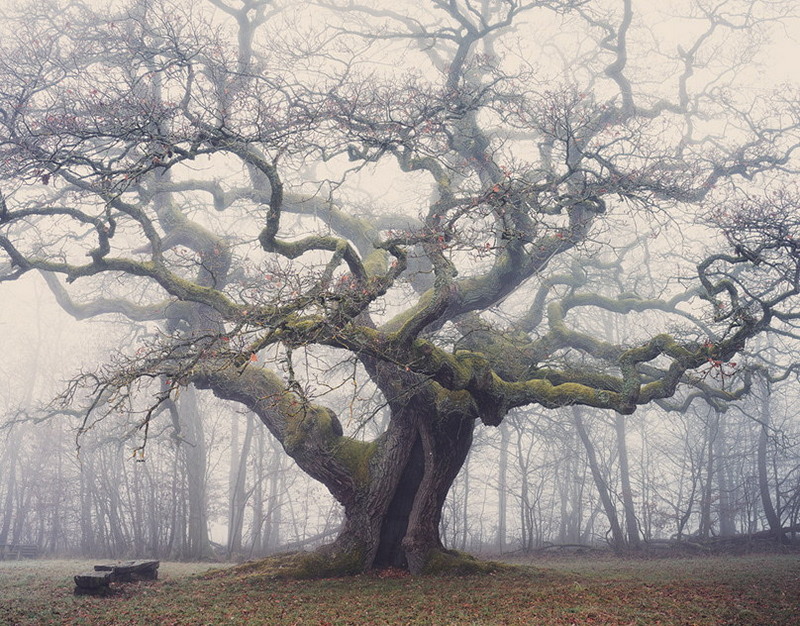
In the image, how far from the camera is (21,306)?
3062 cm

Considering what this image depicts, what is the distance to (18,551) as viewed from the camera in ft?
65.1

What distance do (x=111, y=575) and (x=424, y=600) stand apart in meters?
4.86

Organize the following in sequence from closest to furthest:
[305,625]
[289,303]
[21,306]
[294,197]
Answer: [305,625]
[289,303]
[294,197]
[21,306]

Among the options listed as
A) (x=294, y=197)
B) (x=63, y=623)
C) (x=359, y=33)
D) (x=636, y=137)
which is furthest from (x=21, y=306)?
(x=636, y=137)

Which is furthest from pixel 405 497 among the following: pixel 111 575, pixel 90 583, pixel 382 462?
pixel 90 583

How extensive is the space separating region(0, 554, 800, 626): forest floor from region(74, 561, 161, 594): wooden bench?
0.60ft

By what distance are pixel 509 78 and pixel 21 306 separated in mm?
31224

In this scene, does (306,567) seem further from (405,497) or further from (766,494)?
(766,494)

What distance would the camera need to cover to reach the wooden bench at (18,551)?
19484 millimetres

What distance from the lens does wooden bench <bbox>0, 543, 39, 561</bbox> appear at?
1948 centimetres

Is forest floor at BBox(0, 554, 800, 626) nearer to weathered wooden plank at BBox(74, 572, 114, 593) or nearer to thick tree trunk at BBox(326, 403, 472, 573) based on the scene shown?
weathered wooden plank at BBox(74, 572, 114, 593)

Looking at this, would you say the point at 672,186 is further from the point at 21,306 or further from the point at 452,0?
the point at 21,306

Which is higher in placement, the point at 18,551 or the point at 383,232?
the point at 383,232

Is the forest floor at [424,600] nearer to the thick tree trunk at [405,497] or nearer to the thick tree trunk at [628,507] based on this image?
the thick tree trunk at [405,497]
